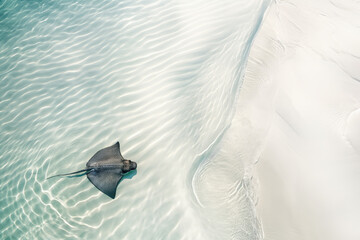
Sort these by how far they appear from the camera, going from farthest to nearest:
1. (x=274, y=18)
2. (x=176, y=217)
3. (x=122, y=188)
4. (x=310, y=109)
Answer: (x=274, y=18) → (x=310, y=109) → (x=122, y=188) → (x=176, y=217)

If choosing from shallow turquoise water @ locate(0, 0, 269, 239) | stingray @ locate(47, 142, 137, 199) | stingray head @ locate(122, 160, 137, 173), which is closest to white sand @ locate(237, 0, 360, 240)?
shallow turquoise water @ locate(0, 0, 269, 239)

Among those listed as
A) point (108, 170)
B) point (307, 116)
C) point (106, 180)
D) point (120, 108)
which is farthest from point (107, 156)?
point (307, 116)

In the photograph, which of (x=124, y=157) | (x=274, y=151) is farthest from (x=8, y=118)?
(x=274, y=151)

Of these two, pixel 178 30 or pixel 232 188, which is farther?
pixel 178 30

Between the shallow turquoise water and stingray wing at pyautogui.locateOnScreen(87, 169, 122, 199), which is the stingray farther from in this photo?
the shallow turquoise water

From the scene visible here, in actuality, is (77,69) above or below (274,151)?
above

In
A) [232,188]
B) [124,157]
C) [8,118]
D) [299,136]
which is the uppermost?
[8,118]

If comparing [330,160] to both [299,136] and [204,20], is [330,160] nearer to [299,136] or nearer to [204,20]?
[299,136]

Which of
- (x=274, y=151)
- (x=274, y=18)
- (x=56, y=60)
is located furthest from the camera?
(x=274, y=18)
